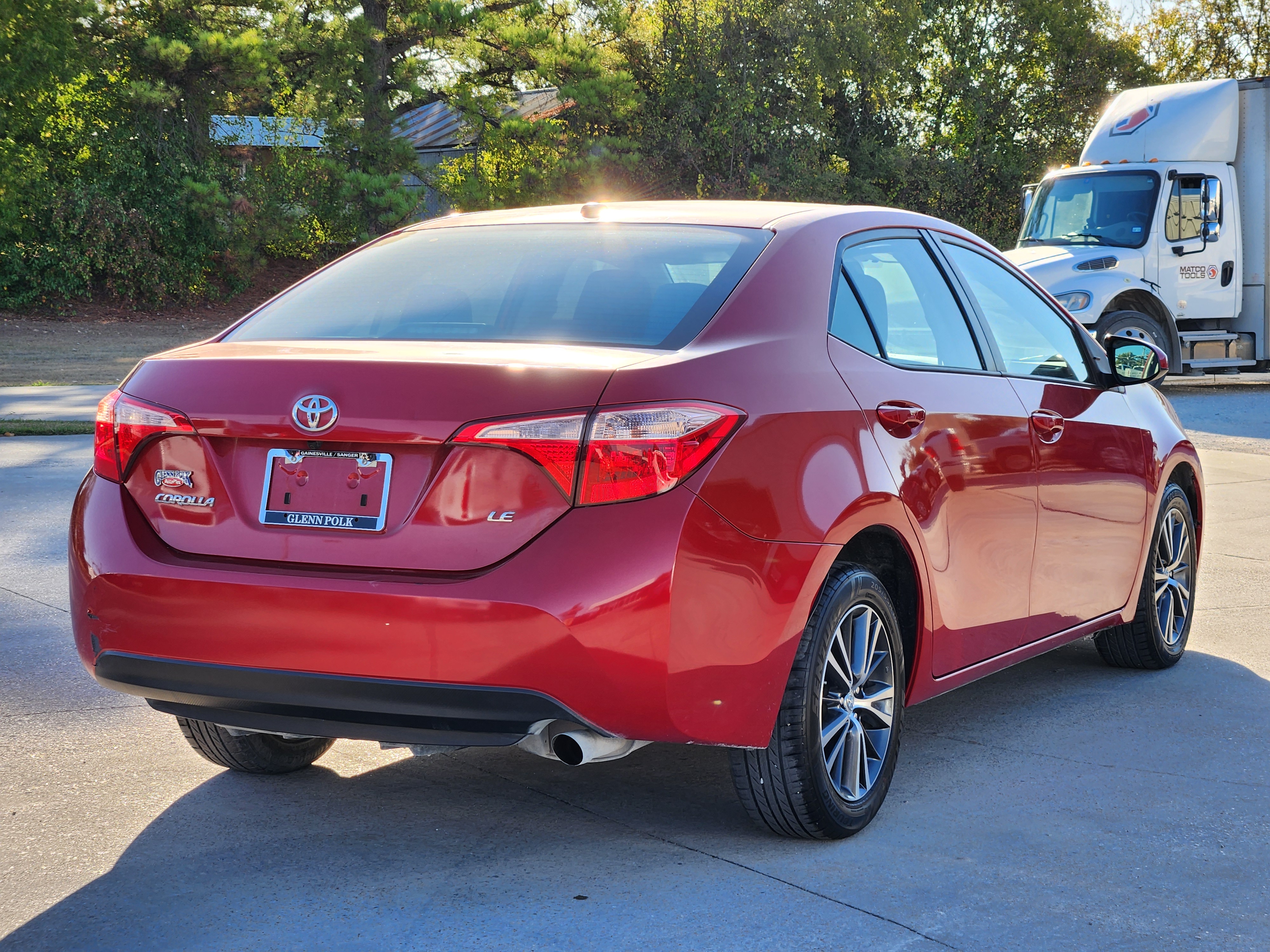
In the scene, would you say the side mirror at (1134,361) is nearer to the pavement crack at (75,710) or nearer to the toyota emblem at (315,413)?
the toyota emblem at (315,413)

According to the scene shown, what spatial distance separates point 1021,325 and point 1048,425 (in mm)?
433

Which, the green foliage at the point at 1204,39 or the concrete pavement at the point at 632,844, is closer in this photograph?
the concrete pavement at the point at 632,844

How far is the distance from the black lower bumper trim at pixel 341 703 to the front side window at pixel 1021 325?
2.28m

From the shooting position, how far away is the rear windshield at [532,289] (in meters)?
3.64

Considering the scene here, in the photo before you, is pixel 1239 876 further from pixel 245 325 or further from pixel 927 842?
pixel 245 325

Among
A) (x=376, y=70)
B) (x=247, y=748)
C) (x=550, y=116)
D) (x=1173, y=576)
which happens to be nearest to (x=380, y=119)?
(x=376, y=70)

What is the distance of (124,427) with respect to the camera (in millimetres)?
3566

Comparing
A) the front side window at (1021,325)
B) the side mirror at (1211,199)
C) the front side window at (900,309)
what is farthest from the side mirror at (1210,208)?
the front side window at (900,309)

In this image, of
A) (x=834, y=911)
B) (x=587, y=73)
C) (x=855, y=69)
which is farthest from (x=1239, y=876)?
(x=855, y=69)

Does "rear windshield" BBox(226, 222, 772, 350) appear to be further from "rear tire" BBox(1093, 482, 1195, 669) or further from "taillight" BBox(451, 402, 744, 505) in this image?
"rear tire" BBox(1093, 482, 1195, 669)

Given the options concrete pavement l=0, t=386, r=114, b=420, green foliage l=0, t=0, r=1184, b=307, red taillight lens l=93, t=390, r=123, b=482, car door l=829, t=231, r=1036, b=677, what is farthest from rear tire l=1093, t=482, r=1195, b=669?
green foliage l=0, t=0, r=1184, b=307

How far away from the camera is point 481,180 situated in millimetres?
33062

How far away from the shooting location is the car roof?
13.5 ft

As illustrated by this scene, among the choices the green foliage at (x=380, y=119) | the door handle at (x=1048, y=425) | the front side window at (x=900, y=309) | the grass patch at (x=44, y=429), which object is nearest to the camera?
the front side window at (x=900, y=309)
